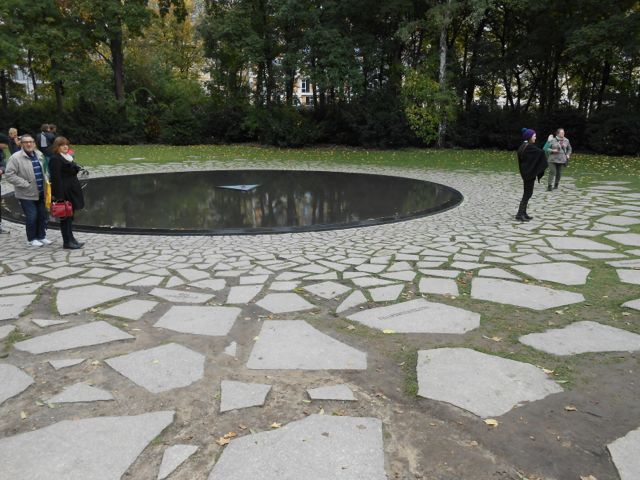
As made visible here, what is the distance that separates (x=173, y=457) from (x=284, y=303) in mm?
2557

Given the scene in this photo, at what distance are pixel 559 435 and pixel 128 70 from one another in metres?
38.5

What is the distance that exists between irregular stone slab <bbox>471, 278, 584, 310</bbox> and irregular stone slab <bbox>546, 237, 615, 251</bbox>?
6.80 feet

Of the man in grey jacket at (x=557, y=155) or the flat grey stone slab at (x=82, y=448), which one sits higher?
the man in grey jacket at (x=557, y=155)

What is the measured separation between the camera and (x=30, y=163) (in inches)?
301

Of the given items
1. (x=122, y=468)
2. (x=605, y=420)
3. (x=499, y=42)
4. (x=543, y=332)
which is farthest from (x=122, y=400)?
(x=499, y=42)

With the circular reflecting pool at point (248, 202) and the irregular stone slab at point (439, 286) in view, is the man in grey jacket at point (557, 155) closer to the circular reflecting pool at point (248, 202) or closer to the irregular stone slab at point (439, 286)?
the circular reflecting pool at point (248, 202)

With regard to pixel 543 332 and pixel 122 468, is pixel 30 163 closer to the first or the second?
pixel 122 468

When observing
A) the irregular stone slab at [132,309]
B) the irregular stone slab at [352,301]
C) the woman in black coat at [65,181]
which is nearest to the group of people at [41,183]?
the woman in black coat at [65,181]

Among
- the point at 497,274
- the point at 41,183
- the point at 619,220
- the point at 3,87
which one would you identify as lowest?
the point at 497,274

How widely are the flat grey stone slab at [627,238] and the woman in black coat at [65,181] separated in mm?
8179

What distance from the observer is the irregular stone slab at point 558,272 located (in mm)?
5891

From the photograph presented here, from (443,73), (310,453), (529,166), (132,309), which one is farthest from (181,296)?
(443,73)

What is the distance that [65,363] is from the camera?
3984 mm

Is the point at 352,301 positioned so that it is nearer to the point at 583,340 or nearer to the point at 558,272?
the point at 583,340
